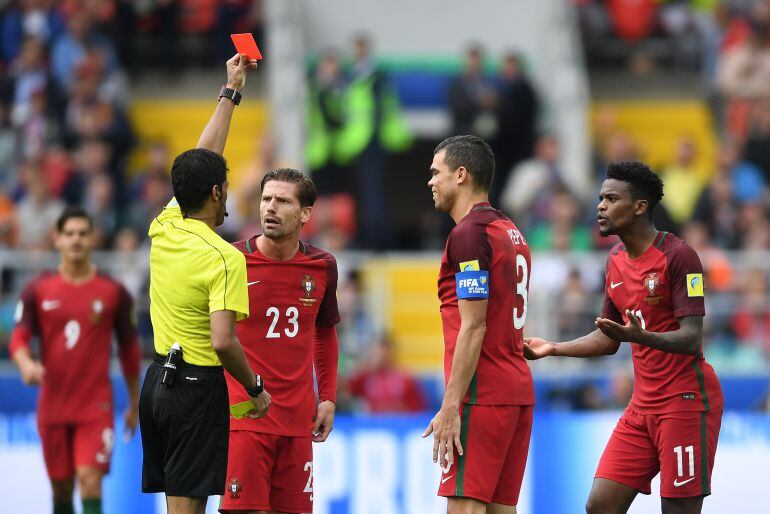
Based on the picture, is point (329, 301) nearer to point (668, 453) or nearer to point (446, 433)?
point (446, 433)

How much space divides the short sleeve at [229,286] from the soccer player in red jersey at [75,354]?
131 inches

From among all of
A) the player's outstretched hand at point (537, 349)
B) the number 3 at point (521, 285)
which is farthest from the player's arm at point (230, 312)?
the player's outstretched hand at point (537, 349)

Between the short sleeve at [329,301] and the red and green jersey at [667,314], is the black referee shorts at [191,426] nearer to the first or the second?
the short sleeve at [329,301]

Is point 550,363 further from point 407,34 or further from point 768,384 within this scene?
point 407,34

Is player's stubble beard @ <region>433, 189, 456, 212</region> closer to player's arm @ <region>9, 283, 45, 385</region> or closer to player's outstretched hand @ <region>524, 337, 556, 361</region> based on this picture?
player's outstretched hand @ <region>524, 337, 556, 361</region>

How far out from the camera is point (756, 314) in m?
15.0

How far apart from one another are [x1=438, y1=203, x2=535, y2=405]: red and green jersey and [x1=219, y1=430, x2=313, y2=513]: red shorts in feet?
3.54

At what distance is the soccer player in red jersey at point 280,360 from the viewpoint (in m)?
7.84

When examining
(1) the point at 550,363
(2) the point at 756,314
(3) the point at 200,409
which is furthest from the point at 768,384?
(3) the point at 200,409

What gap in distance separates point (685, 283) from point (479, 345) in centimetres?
141

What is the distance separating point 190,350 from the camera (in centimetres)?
738

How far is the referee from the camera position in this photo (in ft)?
23.8

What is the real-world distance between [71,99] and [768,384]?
910 centimetres

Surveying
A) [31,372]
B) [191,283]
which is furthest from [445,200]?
[31,372]
